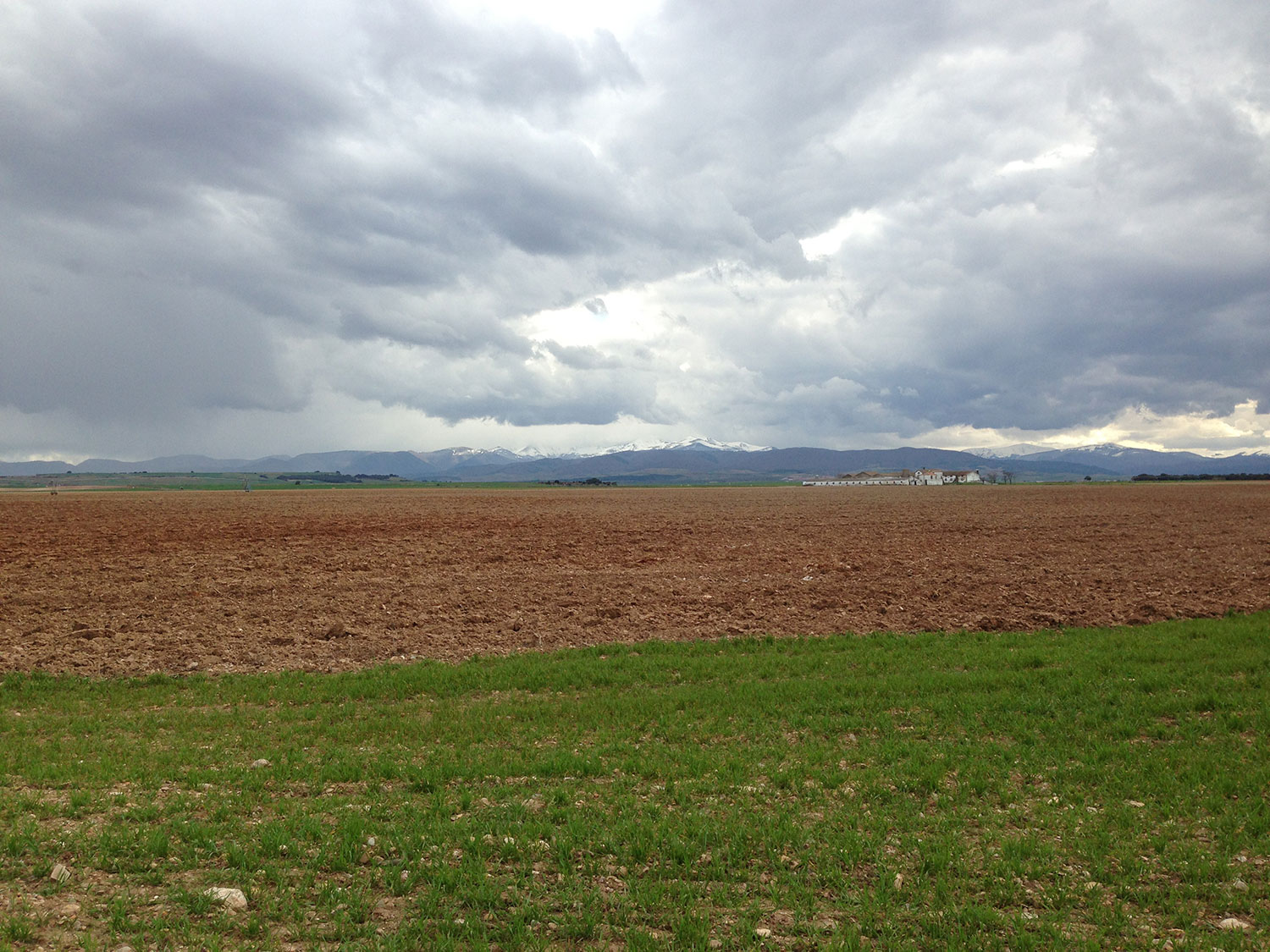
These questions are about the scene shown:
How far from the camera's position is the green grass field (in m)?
6.23

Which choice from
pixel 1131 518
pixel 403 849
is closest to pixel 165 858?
pixel 403 849

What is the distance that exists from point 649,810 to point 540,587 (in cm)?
1743

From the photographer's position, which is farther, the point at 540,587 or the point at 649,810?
the point at 540,587

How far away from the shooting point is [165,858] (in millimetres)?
7145

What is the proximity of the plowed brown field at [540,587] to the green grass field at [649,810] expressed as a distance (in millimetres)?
3712

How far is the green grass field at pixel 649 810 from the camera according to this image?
6234 mm

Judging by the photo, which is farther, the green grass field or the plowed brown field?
the plowed brown field

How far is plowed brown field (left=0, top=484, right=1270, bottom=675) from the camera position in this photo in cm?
1820

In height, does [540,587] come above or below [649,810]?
below

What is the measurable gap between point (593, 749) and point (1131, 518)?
199ft

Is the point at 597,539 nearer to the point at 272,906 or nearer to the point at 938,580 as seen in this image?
the point at 938,580

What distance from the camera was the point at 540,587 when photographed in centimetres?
2539

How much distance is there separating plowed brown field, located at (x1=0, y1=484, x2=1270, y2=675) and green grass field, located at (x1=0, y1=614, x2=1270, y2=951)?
3.71 m

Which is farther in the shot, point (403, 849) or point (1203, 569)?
point (1203, 569)
